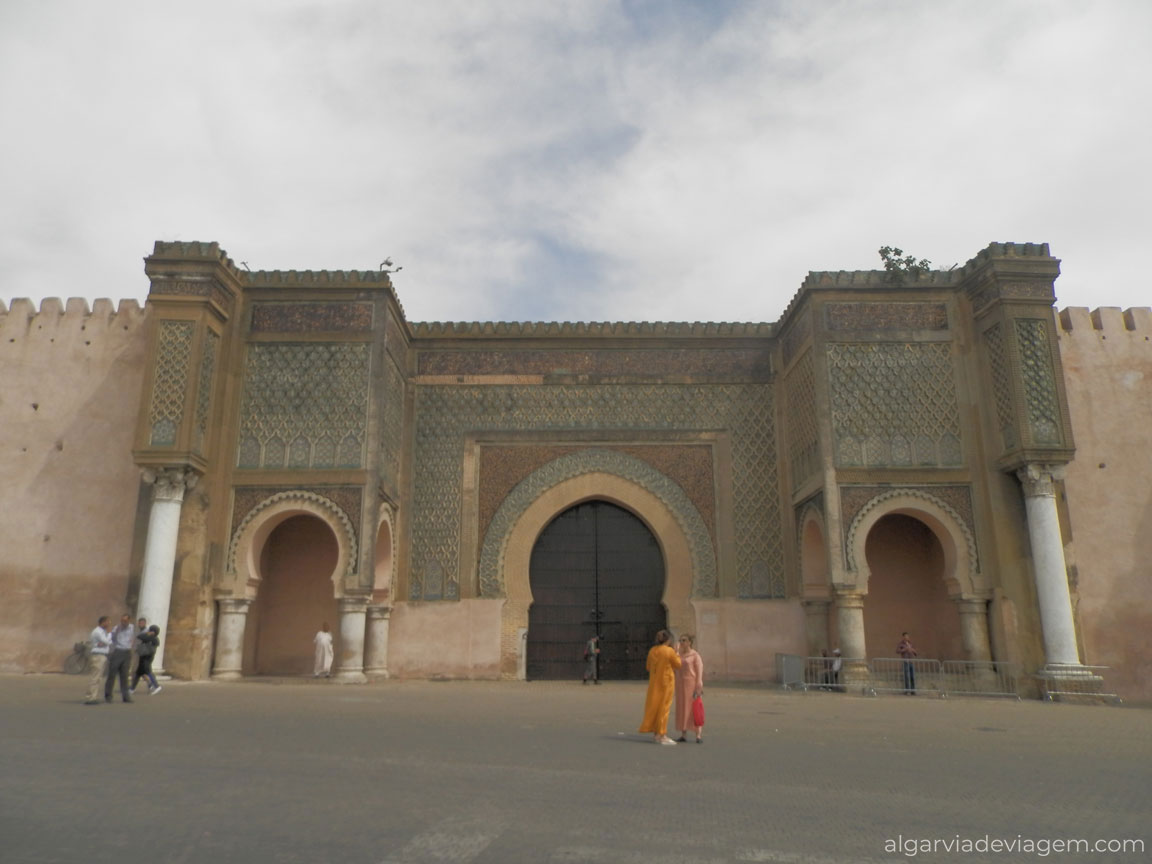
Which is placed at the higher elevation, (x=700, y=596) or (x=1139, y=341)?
(x=1139, y=341)

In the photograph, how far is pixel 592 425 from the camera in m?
13.3

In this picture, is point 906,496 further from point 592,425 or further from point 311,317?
point 311,317

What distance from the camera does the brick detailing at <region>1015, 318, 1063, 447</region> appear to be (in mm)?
10930

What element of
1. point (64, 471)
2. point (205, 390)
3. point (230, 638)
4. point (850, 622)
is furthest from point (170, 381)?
point (850, 622)

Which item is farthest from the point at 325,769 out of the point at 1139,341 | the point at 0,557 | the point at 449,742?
the point at 1139,341

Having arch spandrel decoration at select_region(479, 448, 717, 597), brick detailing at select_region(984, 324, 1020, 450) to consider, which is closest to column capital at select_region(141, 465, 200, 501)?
arch spandrel decoration at select_region(479, 448, 717, 597)

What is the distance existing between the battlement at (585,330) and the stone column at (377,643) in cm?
441

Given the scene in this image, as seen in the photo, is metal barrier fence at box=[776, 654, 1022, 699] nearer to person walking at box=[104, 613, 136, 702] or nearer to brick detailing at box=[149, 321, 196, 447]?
person walking at box=[104, 613, 136, 702]

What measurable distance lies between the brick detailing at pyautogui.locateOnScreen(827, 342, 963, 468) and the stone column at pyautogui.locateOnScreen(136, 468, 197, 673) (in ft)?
28.7

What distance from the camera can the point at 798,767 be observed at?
4852 mm

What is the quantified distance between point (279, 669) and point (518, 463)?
15.5 feet

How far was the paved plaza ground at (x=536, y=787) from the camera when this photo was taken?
306cm

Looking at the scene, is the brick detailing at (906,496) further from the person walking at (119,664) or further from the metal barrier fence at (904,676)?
the person walking at (119,664)

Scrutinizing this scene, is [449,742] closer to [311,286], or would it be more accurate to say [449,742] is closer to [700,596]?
[700,596]
